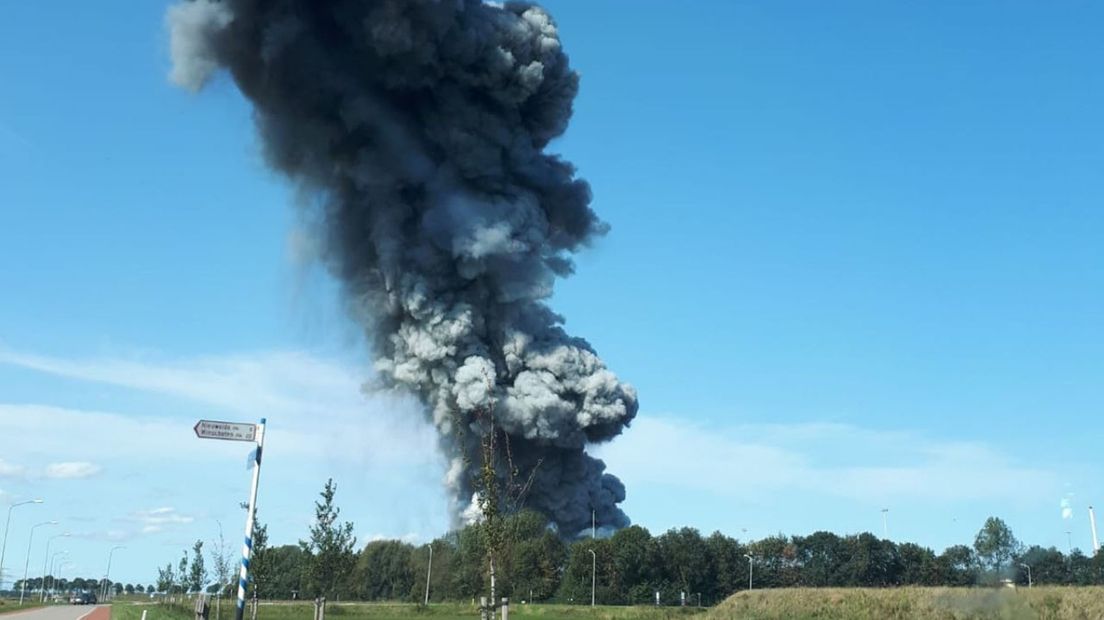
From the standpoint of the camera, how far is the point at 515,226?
64312mm

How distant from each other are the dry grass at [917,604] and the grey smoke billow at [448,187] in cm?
2378

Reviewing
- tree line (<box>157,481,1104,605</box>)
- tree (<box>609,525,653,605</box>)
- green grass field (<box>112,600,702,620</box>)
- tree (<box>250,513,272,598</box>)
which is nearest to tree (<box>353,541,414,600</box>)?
tree line (<box>157,481,1104,605</box>)

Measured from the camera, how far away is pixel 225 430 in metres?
18.4

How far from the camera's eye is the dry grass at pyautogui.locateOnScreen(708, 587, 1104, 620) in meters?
19.6

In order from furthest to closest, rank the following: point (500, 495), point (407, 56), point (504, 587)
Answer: point (407, 56), point (504, 587), point (500, 495)

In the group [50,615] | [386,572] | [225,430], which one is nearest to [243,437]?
[225,430]

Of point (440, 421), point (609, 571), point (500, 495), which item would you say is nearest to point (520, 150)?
point (440, 421)

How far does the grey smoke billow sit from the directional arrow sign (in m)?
40.6

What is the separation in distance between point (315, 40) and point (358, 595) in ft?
242

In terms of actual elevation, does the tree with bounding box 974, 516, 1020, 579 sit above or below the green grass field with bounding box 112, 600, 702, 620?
above

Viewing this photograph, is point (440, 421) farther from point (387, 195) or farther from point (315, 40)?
point (315, 40)

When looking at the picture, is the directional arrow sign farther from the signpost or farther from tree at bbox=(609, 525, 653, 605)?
tree at bbox=(609, 525, 653, 605)

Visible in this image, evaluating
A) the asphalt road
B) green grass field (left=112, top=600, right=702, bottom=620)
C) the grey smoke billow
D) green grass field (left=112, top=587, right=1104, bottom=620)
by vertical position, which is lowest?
the asphalt road

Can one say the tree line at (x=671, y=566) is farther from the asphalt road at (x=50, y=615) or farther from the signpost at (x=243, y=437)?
the signpost at (x=243, y=437)
